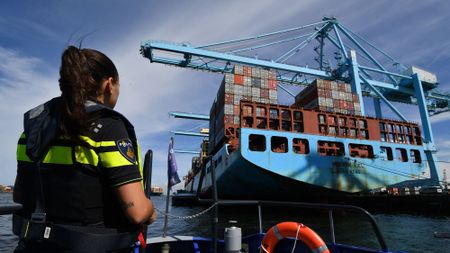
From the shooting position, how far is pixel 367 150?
917 inches

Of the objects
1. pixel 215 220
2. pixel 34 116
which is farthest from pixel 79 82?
pixel 215 220

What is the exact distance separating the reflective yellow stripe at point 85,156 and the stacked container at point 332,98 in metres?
28.0

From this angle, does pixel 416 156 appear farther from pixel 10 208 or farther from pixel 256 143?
pixel 10 208

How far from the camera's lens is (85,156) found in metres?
1.25

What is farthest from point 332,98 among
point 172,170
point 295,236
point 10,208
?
point 10,208

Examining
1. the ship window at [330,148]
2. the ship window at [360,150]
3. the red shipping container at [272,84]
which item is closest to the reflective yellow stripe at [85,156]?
the ship window at [330,148]

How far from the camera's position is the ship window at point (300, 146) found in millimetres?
20859

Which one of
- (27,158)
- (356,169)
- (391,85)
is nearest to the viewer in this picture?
(27,158)

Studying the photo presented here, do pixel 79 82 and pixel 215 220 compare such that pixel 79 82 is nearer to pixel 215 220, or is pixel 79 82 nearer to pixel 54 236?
pixel 54 236

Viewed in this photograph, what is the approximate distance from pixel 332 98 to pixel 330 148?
28.9 feet

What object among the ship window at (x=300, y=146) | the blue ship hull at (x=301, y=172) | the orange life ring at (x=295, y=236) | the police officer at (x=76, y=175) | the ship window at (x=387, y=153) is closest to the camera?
the police officer at (x=76, y=175)

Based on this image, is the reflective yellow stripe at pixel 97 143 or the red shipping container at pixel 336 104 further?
the red shipping container at pixel 336 104

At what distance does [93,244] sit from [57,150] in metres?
0.44

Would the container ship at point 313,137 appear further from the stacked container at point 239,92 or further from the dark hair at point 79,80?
the dark hair at point 79,80
